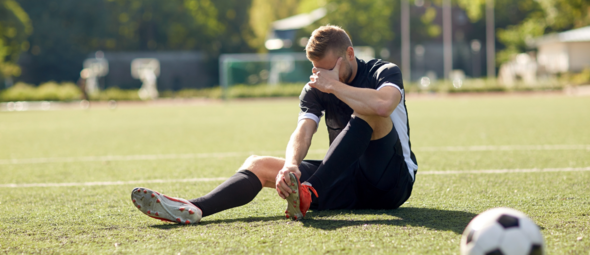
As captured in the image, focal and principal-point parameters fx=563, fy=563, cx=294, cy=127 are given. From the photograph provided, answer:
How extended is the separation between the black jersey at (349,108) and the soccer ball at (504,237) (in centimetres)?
115

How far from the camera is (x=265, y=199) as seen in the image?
414cm

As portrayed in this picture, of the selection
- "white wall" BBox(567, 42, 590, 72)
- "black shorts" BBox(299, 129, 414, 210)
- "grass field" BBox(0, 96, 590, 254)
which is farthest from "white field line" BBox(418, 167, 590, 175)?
"white wall" BBox(567, 42, 590, 72)

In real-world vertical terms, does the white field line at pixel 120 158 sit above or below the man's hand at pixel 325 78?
below

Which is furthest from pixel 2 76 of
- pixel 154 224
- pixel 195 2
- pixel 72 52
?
pixel 154 224

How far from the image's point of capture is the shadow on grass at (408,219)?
311 centimetres

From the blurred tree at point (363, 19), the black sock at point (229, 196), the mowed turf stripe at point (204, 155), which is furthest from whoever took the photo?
the blurred tree at point (363, 19)

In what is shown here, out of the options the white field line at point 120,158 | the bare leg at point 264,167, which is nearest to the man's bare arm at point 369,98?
the bare leg at point 264,167

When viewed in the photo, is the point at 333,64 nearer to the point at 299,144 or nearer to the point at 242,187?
the point at 299,144

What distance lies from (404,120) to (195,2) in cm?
5671

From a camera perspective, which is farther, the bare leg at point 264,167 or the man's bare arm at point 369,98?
the bare leg at point 264,167

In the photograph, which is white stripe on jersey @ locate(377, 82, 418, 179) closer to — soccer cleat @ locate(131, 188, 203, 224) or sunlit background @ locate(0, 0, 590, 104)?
soccer cleat @ locate(131, 188, 203, 224)

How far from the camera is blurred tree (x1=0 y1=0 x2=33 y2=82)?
3253 centimetres

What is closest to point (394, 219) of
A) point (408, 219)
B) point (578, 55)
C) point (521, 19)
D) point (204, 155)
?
point (408, 219)

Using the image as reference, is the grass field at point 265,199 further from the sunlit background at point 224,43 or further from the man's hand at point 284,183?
the sunlit background at point 224,43
